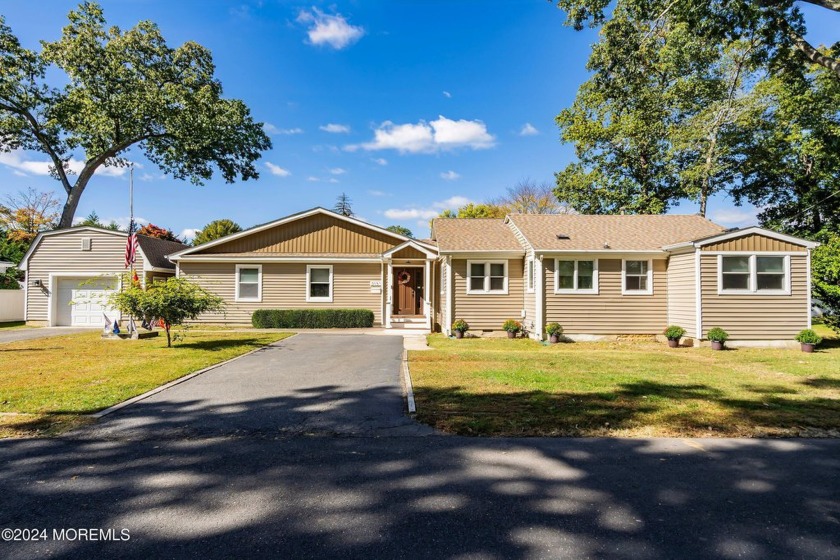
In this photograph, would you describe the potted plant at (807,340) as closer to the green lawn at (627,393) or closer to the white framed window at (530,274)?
the green lawn at (627,393)

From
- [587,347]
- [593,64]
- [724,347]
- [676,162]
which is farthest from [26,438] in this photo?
[676,162]

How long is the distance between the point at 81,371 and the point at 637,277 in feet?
51.5

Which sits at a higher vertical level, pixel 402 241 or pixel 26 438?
pixel 402 241

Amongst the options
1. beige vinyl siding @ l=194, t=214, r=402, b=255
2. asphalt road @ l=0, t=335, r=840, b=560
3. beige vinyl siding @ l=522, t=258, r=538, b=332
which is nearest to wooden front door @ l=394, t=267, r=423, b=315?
beige vinyl siding @ l=194, t=214, r=402, b=255

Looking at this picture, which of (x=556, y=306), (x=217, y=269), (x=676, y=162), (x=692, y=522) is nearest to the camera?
(x=692, y=522)

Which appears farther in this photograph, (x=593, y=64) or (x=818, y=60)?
(x=593, y=64)

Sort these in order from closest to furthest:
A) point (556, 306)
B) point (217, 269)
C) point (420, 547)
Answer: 1. point (420, 547)
2. point (556, 306)
3. point (217, 269)

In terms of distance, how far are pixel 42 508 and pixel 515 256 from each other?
46.3ft

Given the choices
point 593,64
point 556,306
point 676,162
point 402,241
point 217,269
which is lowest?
point 556,306

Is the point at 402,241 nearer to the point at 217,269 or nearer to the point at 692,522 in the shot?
the point at 217,269

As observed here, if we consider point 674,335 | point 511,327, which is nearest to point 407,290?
point 511,327

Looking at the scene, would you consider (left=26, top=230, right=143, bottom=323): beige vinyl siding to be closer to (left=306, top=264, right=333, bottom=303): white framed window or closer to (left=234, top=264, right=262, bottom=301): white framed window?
(left=234, top=264, right=262, bottom=301): white framed window

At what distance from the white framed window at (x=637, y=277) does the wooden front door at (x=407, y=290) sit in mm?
8587

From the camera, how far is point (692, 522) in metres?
2.95
